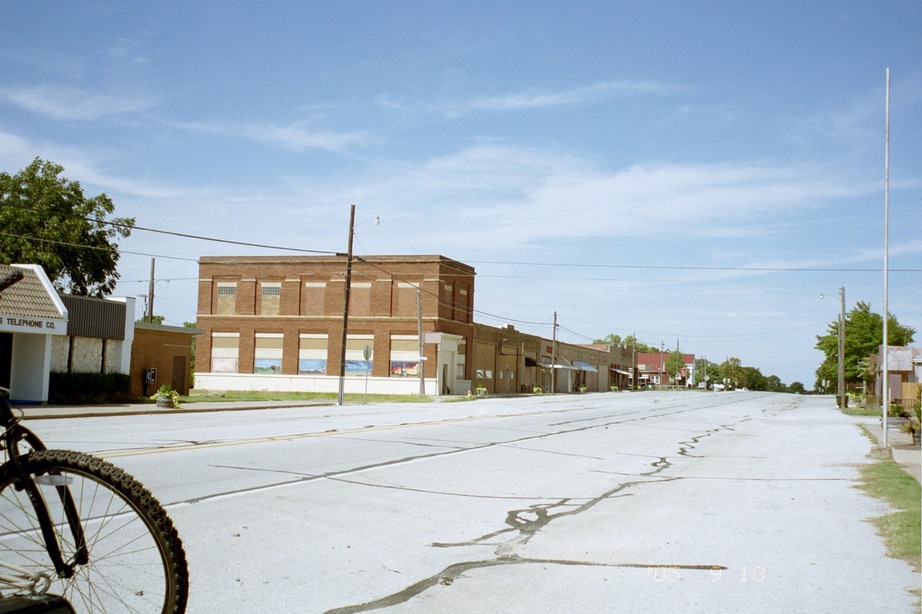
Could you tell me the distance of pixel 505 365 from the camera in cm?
7938

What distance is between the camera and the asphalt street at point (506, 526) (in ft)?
20.0

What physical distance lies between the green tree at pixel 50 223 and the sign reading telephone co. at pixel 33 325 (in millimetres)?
17293

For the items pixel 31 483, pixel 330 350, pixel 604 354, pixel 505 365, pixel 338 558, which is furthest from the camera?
pixel 604 354

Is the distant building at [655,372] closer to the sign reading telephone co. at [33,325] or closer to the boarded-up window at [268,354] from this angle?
the boarded-up window at [268,354]

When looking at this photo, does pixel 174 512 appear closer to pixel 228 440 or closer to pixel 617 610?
pixel 617 610

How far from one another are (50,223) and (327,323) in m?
22.4

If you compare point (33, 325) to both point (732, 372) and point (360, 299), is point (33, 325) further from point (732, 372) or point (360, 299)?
point (732, 372)

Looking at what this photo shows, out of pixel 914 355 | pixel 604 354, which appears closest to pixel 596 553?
pixel 914 355

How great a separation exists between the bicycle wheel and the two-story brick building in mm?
58104

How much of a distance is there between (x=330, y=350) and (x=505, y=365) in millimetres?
19946

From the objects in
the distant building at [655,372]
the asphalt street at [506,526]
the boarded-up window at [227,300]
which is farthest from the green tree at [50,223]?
the distant building at [655,372]

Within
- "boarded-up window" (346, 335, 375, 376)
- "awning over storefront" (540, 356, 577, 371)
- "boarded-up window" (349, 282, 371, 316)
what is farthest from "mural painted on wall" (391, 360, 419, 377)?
"awning over storefront" (540, 356, 577, 371)

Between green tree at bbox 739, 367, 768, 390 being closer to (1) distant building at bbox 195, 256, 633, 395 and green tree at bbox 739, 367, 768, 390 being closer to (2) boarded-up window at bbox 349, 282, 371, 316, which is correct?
(1) distant building at bbox 195, 256, 633, 395

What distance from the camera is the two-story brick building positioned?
211 feet
